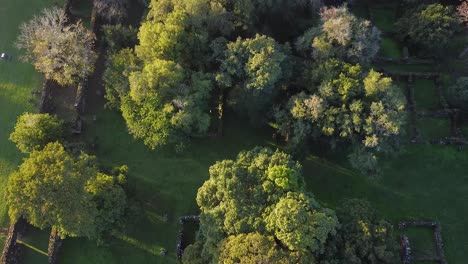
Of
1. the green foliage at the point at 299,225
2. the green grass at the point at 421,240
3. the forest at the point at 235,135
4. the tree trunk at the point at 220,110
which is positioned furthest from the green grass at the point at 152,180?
the green grass at the point at 421,240

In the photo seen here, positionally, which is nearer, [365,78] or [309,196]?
[309,196]

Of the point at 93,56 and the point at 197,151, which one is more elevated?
the point at 93,56

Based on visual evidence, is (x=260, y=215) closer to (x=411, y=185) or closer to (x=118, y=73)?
(x=411, y=185)

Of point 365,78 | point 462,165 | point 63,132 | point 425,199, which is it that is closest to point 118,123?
point 63,132

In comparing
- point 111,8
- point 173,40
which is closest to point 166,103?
point 173,40

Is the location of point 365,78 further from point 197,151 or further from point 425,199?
point 197,151

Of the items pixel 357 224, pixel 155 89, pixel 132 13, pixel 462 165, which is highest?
pixel 132 13

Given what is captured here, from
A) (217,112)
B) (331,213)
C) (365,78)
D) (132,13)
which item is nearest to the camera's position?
(331,213)

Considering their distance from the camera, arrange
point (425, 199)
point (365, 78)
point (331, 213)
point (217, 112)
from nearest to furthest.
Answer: point (331, 213)
point (365, 78)
point (425, 199)
point (217, 112)

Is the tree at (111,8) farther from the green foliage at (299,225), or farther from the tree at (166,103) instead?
the green foliage at (299,225)
